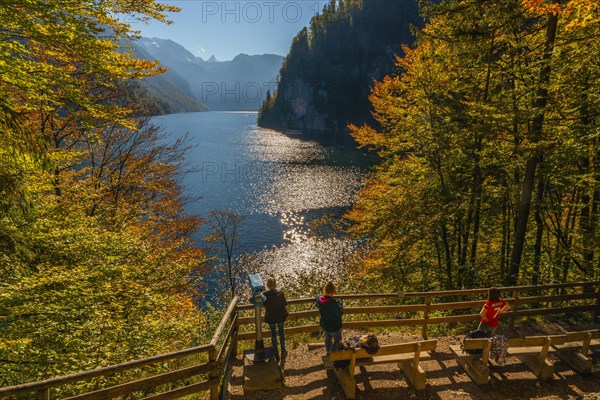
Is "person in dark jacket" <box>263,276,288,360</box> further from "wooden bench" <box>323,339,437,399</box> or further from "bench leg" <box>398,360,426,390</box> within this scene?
"bench leg" <box>398,360,426,390</box>

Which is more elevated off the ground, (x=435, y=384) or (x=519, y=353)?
(x=519, y=353)

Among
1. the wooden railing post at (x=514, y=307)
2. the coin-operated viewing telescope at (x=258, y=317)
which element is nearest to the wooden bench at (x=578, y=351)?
the wooden railing post at (x=514, y=307)

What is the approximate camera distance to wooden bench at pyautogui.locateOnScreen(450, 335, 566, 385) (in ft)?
23.0

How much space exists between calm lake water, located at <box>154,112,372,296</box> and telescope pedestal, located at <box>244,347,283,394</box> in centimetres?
2319

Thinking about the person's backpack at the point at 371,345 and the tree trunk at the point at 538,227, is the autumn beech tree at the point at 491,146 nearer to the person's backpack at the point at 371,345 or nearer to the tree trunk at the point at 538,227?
the tree trunk at the point at 538,227

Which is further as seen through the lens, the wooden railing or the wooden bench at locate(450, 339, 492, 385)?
the wooden bench at locate(450, 339, 492, 385)

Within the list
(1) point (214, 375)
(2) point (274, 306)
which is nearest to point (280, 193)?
(2) point (274, 306)

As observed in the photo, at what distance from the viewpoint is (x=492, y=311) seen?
7.46 metres

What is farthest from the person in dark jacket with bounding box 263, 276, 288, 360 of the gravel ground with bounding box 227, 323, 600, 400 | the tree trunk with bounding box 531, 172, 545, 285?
the tree trunk with bounding box 531, 172, 545, 285

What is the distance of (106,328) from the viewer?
7.50m

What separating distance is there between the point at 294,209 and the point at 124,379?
4699 centimetres

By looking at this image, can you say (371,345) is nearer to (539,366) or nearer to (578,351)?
(539,366)

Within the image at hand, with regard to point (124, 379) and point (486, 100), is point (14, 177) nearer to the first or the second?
point (124, 379)

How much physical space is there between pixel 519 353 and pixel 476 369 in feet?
3.68
